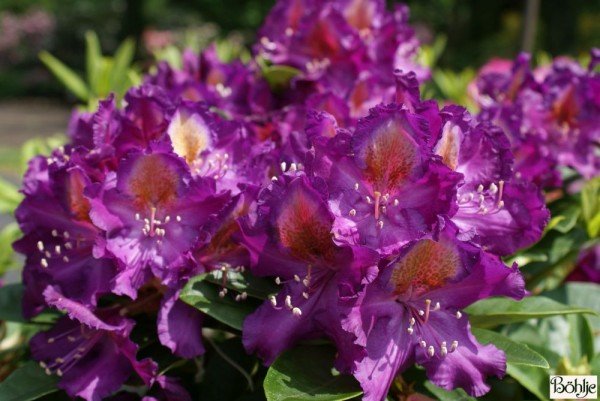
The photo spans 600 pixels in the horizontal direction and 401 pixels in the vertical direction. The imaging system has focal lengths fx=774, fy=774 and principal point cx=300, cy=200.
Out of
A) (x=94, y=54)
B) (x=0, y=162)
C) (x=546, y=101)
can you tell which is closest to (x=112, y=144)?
(x=546, y=101)

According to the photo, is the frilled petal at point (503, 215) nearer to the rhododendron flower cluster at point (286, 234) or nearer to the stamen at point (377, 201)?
the rhododendron flower cluster at point (286, 234)

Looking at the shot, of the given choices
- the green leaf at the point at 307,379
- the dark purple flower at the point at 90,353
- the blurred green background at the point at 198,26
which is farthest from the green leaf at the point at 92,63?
the blurred green background at the point at 198,26

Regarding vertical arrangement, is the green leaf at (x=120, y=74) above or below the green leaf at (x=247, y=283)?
below

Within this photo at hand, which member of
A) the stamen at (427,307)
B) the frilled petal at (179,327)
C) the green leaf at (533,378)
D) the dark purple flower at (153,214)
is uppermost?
the dark purple flower at (153,214)

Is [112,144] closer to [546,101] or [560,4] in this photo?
[546,101]

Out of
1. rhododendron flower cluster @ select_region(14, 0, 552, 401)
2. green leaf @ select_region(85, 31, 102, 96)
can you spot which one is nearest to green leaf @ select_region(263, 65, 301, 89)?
rhododendron flower cluster @ select_region(14, 0, 552, 401)

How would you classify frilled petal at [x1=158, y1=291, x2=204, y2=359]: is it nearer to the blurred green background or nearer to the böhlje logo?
the böhlje logo

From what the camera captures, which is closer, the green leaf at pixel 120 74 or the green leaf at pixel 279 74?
the green leaf at pixel 279 74

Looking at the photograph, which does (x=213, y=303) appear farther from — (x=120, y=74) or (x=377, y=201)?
(x=120, y=74)
